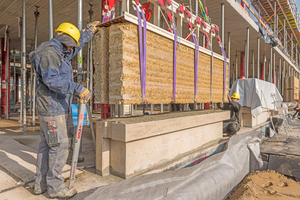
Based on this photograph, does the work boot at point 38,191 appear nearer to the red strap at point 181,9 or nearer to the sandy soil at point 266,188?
the sandy soil at point 266,188

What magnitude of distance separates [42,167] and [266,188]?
3918 millimetres

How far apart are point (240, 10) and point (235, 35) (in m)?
3.48

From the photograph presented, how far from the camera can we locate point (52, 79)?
244cm

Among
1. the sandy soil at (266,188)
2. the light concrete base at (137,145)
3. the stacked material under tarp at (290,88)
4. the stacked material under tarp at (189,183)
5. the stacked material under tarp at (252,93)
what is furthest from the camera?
the stacked material under tarp at (290,88)

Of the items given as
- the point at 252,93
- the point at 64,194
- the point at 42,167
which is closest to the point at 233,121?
the point at 252,93

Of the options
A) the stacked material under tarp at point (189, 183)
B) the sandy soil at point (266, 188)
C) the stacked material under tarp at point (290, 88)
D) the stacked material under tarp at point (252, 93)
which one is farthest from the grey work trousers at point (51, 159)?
the stacked material under tarp at point (290, 88)

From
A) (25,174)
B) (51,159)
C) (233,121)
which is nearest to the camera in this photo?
(51,159)

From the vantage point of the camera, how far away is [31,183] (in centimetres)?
286

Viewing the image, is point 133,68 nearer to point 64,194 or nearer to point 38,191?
point 64,194

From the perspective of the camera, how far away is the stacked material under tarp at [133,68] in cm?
319

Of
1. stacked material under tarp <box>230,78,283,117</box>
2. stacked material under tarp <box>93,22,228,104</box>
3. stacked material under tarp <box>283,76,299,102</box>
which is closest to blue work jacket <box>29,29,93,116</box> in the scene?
stacked material under tarp <box>93,22,228,104</box>

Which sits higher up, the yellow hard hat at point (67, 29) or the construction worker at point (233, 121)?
the yellow hard hat at point (67, 29)

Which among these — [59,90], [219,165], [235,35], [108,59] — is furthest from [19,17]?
[235,35]

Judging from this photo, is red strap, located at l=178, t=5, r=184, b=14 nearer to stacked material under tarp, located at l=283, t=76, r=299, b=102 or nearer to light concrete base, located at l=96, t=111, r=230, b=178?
light concrete base, located at l=96, t=111, r=230, b=178
